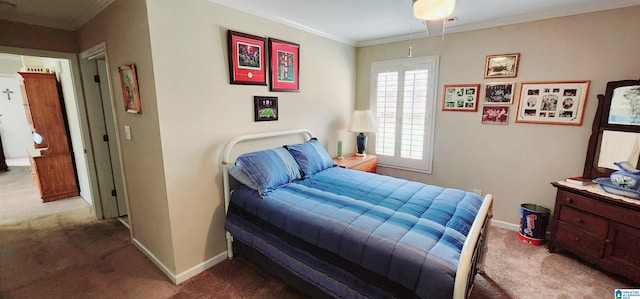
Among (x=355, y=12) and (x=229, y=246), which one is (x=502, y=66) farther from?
(x=229, y=246)

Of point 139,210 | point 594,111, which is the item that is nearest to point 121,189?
point 139,210

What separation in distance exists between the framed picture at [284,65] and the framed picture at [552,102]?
2.44m

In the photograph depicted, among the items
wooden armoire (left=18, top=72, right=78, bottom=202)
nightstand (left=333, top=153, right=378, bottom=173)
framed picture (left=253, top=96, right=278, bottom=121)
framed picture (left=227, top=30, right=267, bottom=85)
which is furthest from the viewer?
wooden armoire (left=18, top=72, right=78, bottom=202)

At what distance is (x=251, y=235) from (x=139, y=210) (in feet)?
4.13

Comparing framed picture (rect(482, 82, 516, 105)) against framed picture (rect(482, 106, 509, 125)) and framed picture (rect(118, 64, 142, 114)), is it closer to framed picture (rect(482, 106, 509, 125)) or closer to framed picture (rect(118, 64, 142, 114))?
framed picture (rect(482, 106, 509, 125))

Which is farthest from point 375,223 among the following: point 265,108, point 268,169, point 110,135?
point 110,135

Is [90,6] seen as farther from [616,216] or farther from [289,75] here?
[616,216]

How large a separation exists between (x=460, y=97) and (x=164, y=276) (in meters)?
3.61

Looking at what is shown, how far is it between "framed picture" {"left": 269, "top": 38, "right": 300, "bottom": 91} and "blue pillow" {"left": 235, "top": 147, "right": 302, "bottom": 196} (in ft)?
2.51

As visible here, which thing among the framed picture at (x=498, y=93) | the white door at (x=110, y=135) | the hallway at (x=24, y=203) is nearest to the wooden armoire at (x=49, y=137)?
the hallway at (x=24, y=203)

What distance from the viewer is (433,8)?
1579 millimetres

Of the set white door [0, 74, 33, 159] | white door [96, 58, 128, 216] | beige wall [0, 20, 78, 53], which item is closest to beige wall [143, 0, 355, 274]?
white door [96, 58, 128, 216]

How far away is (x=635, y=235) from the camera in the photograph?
6.71 feet

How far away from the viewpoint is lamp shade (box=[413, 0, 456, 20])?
5.03ft
